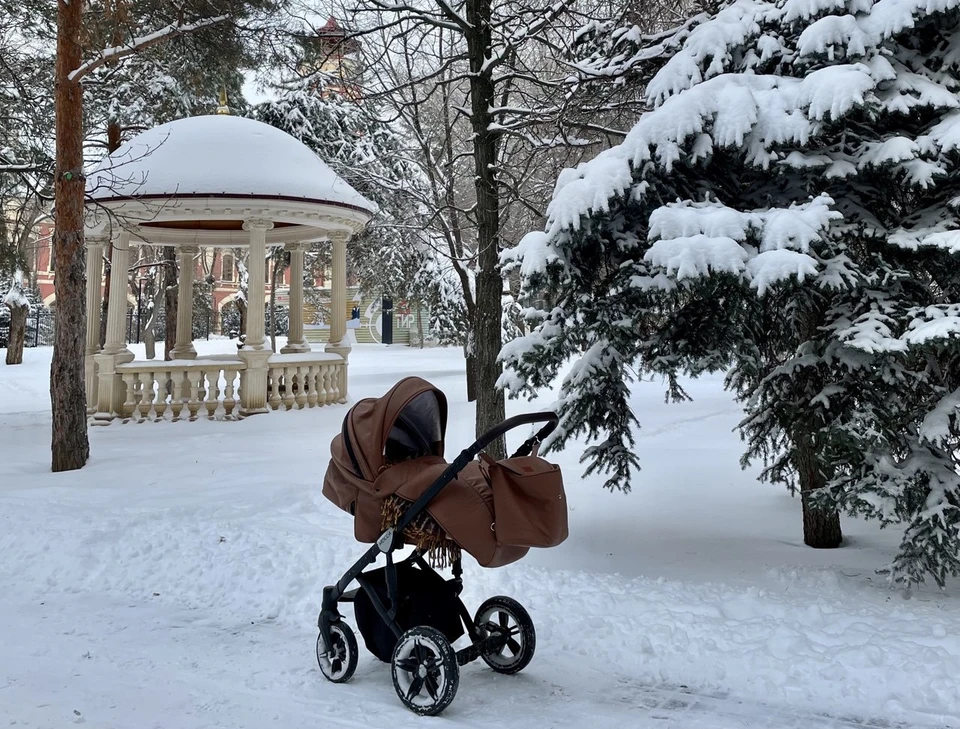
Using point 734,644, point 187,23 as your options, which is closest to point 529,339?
point 734,644

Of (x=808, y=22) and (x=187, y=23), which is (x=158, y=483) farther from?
(x=808, y=22)

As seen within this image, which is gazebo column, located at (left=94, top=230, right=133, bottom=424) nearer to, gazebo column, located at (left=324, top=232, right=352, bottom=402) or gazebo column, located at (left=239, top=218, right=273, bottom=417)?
gazebo column, located at (left=239, top=218, right=273, bottom=417)

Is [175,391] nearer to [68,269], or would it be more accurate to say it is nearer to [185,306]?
[185,306]

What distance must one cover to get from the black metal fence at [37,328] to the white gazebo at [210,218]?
2185 cm

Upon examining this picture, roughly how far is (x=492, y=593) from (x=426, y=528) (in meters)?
1.90

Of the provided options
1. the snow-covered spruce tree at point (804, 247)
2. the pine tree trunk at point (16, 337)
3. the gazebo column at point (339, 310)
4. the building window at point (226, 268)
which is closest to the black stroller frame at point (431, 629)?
the snow-covered spruce tree at point (804, 247)

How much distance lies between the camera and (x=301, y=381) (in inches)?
591

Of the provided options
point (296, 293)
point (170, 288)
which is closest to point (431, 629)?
point (296, 293)

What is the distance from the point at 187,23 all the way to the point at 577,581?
371 inches

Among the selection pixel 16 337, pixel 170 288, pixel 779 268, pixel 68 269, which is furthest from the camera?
pixel 16 337

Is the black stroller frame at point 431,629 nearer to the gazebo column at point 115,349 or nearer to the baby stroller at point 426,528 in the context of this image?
the baby stroller at point 426,528

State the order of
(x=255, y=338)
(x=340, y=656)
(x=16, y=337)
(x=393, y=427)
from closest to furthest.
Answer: (x=393, y=427) < (x=340, y=656) < (x=255, y=338) < (x=16, y=337)

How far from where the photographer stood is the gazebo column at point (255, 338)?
1390 centimetres

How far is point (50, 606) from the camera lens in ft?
19.5
